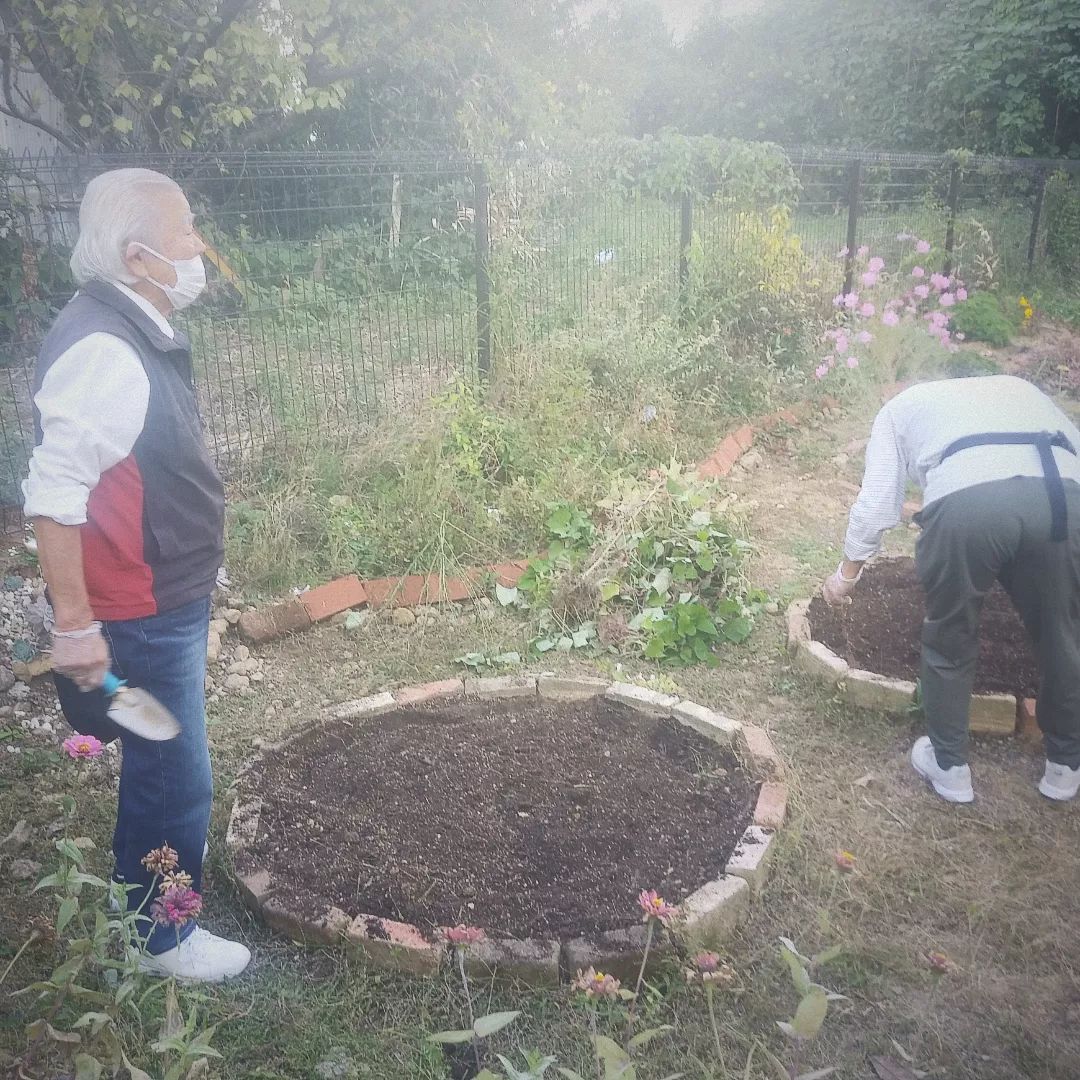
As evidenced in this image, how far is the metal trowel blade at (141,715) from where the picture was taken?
6.91ft

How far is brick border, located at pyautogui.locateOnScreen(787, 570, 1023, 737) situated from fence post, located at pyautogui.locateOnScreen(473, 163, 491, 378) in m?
3.06

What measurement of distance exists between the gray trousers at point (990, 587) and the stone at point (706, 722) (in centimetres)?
62

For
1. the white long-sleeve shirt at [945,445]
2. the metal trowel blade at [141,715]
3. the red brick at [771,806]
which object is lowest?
the red brick at [771,806]

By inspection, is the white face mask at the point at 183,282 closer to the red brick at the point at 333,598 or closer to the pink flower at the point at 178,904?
the pink flower at the point at 178,904

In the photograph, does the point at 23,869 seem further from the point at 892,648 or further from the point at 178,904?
the point at 892,648

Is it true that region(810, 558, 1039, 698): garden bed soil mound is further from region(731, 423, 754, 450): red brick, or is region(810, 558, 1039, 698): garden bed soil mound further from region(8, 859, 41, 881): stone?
region(8, 859, 41, 881): stone

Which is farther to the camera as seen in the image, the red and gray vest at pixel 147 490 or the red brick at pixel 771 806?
the red brick at pixel 771 806

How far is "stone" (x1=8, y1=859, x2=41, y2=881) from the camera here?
2.72m

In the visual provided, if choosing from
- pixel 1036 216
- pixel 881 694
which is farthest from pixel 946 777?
pixel 1036 216

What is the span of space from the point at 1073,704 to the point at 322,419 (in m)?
4.11

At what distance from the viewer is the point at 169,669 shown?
87.5 inches

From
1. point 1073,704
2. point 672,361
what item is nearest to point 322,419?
point 672,361

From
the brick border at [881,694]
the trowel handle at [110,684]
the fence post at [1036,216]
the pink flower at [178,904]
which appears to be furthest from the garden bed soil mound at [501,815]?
the fence post at [1036,216]

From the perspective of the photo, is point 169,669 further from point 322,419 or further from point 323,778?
point 322,419
